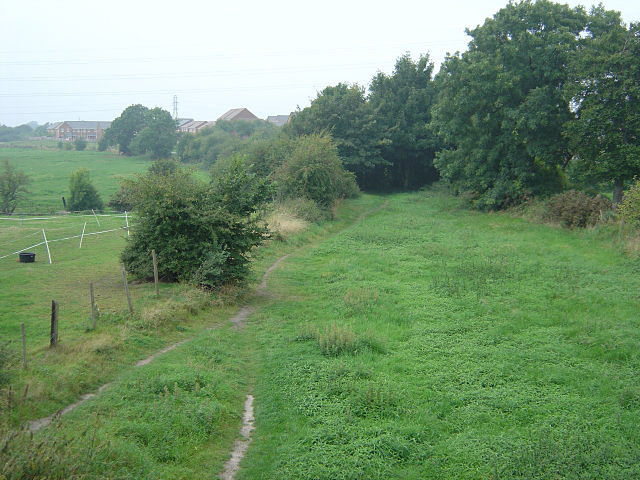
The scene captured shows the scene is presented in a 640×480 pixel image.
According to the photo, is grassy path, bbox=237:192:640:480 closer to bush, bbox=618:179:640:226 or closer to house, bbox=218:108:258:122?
bush, bbox=618:179:640:226

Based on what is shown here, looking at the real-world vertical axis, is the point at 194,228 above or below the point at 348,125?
below

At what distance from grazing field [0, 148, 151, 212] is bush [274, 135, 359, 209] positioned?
13.0 metres

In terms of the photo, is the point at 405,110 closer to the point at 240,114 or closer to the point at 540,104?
the point at 540,104

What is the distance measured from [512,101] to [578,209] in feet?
31.6

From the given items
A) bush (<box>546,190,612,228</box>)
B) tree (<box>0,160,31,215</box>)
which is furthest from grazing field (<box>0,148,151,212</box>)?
bush (<box>546,190,612,228</box>)

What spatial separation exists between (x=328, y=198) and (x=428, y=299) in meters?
21.3

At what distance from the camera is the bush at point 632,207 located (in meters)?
22.2

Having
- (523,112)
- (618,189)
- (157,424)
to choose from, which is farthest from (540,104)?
(157,424)

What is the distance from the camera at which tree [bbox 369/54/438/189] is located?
5050 cm

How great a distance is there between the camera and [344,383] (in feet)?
34.1

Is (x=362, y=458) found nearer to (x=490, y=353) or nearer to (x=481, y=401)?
(x=481, y=401)

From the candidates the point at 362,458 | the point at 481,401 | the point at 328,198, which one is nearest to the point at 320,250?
the point at 328,198

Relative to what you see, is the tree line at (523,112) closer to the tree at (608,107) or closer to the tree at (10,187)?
the tree at (608,107)

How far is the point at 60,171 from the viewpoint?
2790 inches
